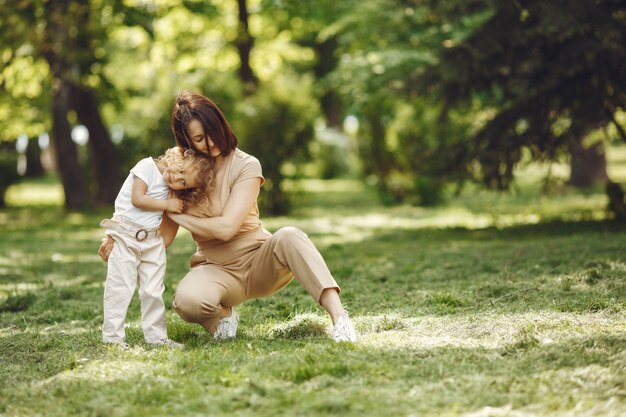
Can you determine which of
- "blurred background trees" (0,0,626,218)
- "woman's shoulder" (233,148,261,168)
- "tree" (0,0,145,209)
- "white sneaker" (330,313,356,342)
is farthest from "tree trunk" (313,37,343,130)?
"white sneaker" (330,313,356,342)

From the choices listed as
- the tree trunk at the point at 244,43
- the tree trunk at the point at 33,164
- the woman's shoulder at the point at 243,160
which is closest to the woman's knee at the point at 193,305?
the woman's shoulder at the point at 243,160

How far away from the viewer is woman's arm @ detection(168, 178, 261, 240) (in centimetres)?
493

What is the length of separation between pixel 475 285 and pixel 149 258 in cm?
293

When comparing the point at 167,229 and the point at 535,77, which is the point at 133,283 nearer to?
the point at 167,229

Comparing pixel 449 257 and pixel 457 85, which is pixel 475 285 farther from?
pixel 457 85

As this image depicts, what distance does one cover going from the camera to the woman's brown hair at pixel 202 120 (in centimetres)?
489

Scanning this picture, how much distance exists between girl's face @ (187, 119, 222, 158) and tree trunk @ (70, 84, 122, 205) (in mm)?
14380

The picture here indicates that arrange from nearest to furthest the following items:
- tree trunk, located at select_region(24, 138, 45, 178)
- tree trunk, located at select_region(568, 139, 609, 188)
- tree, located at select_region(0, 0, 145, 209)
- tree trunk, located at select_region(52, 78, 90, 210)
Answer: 1. tree, located at select_region(0, 0, 145, 209)
2. tree trunk, located at select_region(52, 78, 90, 210)
3. tree trunk, located at select_region(568, 139, 609, 188)
4. tree trunk, located at select_region(24, 138, 45, 178)

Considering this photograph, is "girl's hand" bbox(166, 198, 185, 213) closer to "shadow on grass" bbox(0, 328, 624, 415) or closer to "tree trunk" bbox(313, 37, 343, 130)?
"shadow on grass" bbox(0, 328, 624, 415)

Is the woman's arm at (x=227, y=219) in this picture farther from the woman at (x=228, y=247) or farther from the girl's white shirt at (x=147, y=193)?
the girl's white shirt at (x=147, y=193)

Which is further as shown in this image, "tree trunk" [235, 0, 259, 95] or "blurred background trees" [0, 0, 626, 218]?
"tree trunk" [235, 0, 259, 95]

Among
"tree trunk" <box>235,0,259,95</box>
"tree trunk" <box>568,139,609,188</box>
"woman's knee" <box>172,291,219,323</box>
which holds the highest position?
"tree trunk" <box>235,0,259,95</box>

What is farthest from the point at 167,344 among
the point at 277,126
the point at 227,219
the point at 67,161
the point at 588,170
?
the point at 588,170

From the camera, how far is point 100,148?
18.9 meters
